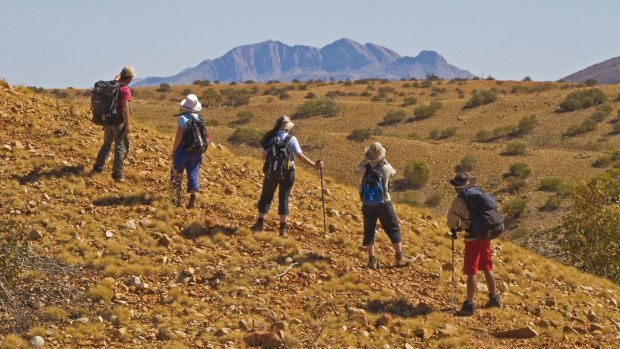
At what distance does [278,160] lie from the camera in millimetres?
10602

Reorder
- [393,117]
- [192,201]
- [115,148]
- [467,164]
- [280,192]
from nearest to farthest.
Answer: [280,192], [192,201], [115,148], [467,164], [393,117]

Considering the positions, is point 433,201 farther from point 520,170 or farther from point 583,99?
point 583,99

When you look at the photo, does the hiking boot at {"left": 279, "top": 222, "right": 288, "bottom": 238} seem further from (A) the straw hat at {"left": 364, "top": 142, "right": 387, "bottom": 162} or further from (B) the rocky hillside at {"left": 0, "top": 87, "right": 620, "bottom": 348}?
(A) the straw hat at {"left": 364, "top": 142, "right": 387, "bottom": 162}

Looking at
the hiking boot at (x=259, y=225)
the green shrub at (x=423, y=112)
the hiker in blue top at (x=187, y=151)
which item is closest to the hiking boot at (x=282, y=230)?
the hiking boot at (x=259, y=225)

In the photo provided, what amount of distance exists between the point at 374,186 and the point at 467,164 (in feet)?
97.3

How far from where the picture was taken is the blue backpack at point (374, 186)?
991cm

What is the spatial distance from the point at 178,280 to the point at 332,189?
6620 millimetres

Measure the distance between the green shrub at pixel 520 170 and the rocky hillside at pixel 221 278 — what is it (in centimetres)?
2384

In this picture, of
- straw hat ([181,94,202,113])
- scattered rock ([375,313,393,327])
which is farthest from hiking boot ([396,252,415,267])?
straw hat ([181,94,202,113])

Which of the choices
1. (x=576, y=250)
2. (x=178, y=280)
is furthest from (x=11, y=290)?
(x=576, y=250)

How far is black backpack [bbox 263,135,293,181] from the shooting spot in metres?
10.6

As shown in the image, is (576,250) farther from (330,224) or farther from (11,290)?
(11,290)

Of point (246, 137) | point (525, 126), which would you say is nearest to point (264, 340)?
point (246, 137)

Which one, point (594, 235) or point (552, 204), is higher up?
point (594, 235)
